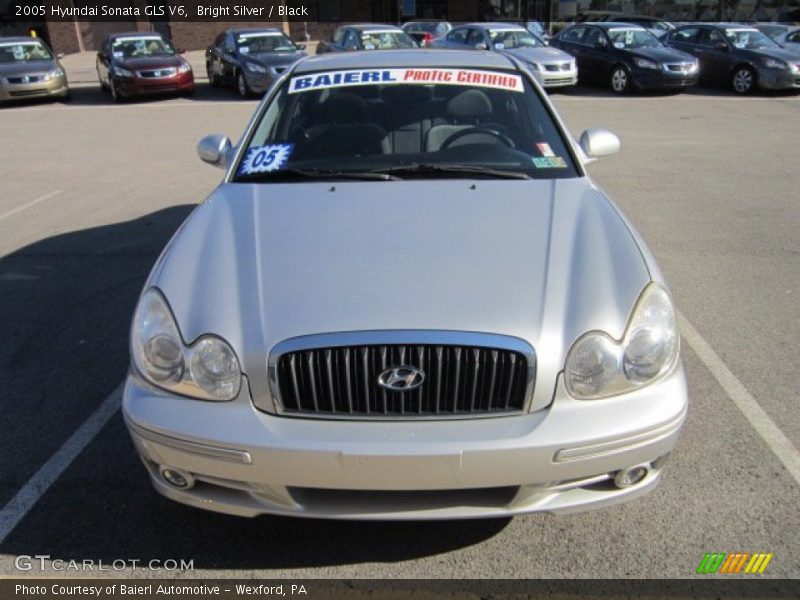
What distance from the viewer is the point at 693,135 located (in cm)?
1125

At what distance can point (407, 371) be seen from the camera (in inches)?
90.7

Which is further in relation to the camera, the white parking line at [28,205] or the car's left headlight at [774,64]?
the car's left headlight at [774,64]

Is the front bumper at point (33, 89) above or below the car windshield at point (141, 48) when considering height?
below

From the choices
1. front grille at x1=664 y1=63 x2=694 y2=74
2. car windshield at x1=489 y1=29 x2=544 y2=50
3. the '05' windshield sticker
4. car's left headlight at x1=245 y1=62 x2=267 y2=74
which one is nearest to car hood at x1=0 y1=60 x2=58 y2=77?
car's left headlight at x1=245 y1=62 x2=267 y2=74

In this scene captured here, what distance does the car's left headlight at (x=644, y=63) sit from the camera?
618 inches

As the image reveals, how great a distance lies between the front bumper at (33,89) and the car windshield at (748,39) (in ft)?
51.3

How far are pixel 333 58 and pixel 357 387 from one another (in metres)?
2.79

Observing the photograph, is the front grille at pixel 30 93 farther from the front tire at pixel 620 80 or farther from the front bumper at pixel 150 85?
the front tire at pixel 620 80

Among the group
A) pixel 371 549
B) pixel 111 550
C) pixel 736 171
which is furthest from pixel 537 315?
pixel 736 171

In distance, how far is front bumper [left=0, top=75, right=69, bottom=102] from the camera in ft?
51.4

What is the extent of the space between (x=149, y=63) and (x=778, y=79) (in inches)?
552

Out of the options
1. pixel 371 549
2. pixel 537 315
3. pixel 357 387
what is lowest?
pixel 371 549

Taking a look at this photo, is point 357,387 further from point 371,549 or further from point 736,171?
point 736,171

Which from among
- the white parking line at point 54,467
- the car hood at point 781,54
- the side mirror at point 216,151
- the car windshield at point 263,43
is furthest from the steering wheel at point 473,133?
the car hood at point 781,54
